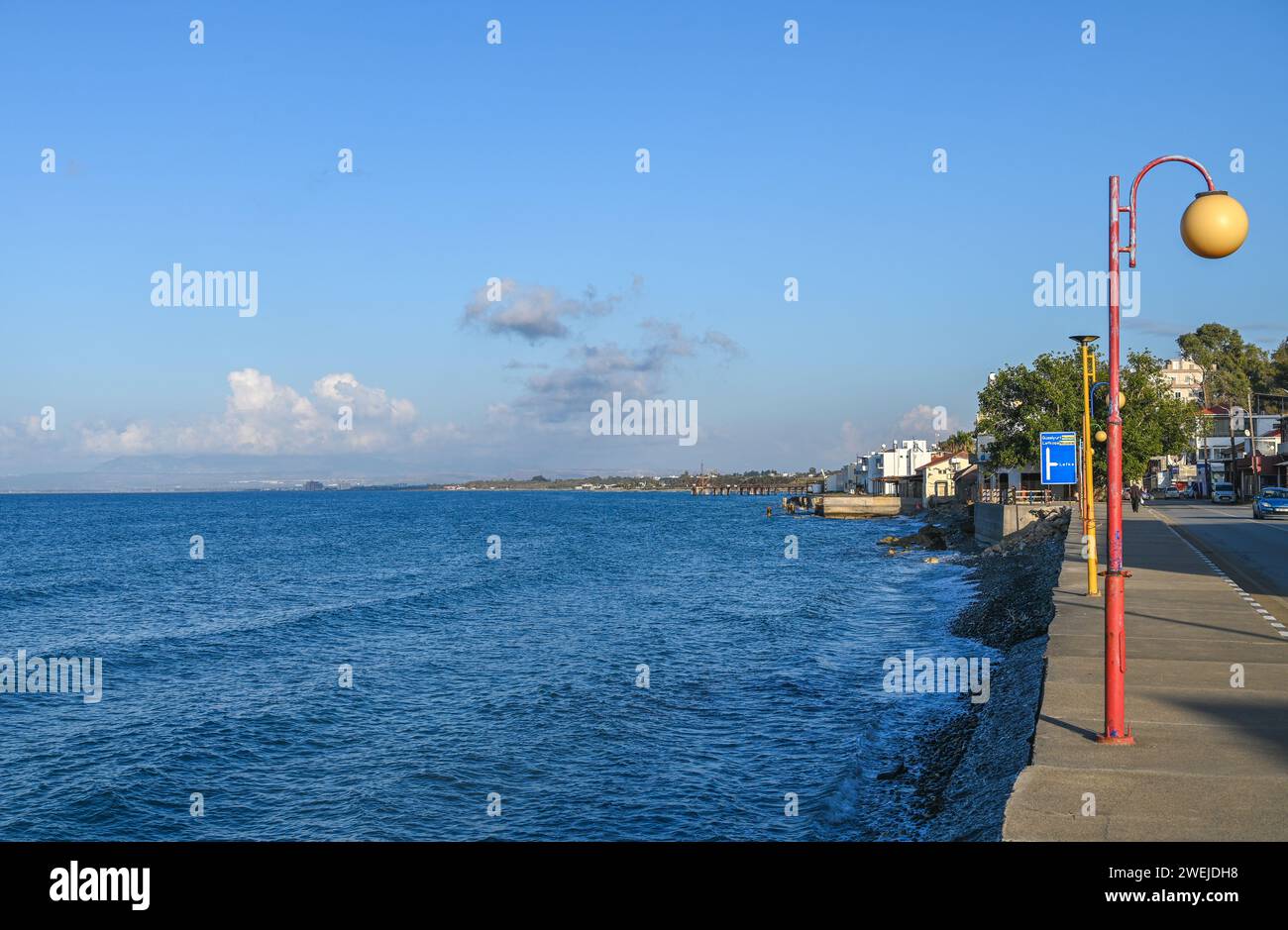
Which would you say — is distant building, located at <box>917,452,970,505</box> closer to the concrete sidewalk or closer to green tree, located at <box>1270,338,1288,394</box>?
green tree, located at <box>1270,338,1288,394</box>

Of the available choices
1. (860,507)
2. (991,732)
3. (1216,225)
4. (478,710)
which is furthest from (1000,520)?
(860,507)

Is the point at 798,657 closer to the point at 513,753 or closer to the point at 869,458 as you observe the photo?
the point at 513,753

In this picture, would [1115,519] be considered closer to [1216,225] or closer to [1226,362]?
[1216,225]

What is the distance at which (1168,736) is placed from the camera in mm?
10906

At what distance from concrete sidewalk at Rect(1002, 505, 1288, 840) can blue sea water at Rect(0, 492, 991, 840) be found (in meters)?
2.71

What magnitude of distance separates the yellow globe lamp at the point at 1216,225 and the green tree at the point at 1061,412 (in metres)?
67.8

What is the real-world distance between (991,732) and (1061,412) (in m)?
67.9

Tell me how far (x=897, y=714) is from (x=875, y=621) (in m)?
14.4

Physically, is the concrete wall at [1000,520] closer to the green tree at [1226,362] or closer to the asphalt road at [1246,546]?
the asphalt road at [1246,546]

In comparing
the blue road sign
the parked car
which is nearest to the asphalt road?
the parked car

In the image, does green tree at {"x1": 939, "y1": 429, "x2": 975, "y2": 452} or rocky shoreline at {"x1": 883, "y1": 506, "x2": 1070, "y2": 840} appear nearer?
rocky shoreline at {"x1": 883, "y1": 506, "x2": 1070, "y2": 840}

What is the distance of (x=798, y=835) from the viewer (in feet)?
43.5

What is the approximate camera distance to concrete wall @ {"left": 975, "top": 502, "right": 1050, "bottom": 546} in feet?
188
